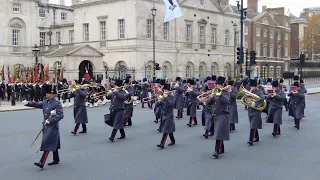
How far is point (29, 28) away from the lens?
43.3m

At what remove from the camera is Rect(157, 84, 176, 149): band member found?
36.8 ft

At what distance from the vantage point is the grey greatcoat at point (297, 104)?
48.8ft

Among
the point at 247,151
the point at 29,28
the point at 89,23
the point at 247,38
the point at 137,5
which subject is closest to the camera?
the point at 247,151

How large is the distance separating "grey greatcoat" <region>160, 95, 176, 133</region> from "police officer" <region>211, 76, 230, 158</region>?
1.56m

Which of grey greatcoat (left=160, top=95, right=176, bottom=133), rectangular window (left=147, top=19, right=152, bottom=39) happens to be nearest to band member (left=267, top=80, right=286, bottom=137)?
grey greatcoat (left=160, top=95, right=176, bottom=133)

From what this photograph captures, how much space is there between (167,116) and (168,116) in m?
0.03

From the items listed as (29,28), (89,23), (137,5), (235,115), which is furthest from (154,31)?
(235,115)

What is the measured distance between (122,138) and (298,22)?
7749cm

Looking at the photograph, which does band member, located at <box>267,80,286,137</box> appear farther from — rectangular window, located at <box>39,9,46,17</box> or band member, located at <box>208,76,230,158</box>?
rectangular window, located at <box>39,9,46,17</box>

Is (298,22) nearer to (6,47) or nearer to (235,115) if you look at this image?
(6,47)

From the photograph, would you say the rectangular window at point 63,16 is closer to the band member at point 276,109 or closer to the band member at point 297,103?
the band member at point 297,103

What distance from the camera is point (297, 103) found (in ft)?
49.8

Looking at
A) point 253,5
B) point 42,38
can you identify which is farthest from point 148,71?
point 253,5

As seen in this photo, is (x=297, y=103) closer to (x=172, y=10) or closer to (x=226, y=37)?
(x=172, y=10)
